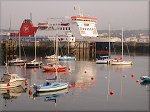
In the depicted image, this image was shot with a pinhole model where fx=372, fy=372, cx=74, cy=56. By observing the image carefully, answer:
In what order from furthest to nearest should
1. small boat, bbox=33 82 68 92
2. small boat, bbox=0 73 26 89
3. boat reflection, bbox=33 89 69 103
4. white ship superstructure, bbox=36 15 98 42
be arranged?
white ship superstructure, bbox=36 15 98 42, small boat, bbox=0 73 26 89, small boat, bbox=33 82 68 92, boat reflection, bbox=33 89 69 103

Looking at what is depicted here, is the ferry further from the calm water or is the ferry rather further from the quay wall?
the calm water

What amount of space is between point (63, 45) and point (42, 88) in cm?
4056

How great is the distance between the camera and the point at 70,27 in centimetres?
6862

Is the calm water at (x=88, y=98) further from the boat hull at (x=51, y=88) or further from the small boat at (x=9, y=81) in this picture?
the small boat at (x=9, y=81)

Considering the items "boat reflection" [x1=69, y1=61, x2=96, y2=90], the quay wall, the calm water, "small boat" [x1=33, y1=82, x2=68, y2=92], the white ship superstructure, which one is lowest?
the calm water

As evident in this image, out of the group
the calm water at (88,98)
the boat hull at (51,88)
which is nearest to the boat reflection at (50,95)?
the calm water at (88,98)

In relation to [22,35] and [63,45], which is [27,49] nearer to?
[63,45]

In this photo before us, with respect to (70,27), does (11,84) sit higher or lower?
lower

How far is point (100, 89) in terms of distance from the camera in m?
27.3

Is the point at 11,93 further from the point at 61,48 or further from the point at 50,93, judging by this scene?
the point at 61,48

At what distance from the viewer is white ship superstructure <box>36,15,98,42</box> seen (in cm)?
6800

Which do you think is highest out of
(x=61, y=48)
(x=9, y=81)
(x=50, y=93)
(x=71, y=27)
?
(x=71, y=27)

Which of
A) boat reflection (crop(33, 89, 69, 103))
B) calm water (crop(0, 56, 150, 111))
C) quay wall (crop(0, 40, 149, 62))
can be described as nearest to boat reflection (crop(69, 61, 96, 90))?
calm water (crop(0, 56, 150, 111))

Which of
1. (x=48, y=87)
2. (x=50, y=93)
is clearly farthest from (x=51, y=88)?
(x=50, y=93)
